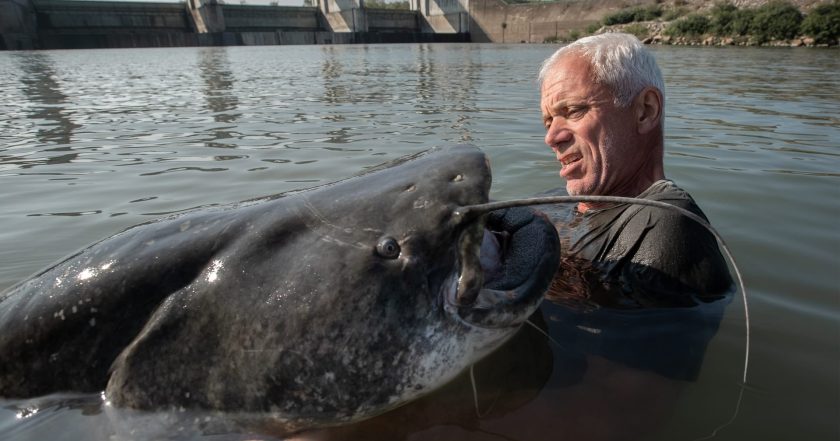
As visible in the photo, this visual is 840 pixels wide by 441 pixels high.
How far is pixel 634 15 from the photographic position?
39.6m

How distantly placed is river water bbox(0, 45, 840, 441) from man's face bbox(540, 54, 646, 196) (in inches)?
30.1

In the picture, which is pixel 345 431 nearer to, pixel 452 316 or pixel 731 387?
pixel 452 316

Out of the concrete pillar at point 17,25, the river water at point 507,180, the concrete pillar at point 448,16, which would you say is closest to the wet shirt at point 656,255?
the river water at point 507,180

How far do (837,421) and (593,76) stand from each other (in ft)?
5.29

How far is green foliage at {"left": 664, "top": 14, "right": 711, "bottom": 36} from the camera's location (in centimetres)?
3108

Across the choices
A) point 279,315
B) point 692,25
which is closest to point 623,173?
point 279,315

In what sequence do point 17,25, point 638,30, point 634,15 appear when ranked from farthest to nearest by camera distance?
point 17,25 < point 634,15 < point 638,30

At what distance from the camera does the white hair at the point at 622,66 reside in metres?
2.49

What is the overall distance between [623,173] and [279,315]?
1.82 m

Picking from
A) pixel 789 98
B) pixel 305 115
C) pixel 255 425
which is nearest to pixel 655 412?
pixel 255 425

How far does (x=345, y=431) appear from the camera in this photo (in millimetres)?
1679

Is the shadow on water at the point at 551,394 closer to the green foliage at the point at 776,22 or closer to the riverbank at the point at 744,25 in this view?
the riverbank at the point at 744,25

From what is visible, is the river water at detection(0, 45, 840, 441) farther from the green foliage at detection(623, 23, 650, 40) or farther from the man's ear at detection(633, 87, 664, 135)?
the green foliage at detection(623, 23, 650, 40)

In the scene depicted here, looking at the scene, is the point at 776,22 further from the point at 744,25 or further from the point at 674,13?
the point at 674,13
